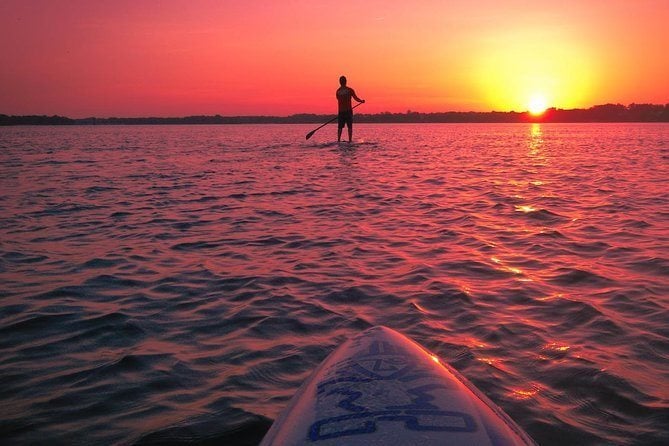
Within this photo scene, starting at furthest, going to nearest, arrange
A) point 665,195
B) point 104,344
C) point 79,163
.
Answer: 1. point 79,163
2. point 665,195
3. point 104,344

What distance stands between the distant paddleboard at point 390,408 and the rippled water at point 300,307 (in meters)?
0.56

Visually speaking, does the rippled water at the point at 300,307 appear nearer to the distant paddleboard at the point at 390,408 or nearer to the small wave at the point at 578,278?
the small wave at the point at 578,278

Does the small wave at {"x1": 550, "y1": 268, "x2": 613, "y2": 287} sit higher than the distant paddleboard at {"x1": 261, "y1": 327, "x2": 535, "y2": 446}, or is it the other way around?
the distant paddleboard at {"x1": 261, "y1": 327, "x2": 535, "y2": 446}

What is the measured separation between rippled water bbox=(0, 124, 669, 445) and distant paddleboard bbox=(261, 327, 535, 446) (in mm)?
559

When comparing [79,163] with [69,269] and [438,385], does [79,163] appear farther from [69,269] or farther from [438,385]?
[438,385]

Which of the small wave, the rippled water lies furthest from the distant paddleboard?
the small wave

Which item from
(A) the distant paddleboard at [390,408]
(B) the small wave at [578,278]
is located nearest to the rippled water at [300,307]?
(B) the small wave at [578,278]

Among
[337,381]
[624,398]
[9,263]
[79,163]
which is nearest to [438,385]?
[337,381]

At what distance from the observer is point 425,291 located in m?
4.78

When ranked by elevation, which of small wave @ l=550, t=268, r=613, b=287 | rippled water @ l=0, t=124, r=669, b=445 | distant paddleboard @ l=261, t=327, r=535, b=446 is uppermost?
distant paddleboard @ l=261, t=327, r=535, b=446

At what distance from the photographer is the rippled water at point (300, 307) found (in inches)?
113

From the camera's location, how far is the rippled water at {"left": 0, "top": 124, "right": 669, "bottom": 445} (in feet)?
9.38

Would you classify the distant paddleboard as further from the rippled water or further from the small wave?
the small wave

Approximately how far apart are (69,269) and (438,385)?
4.49 meters
